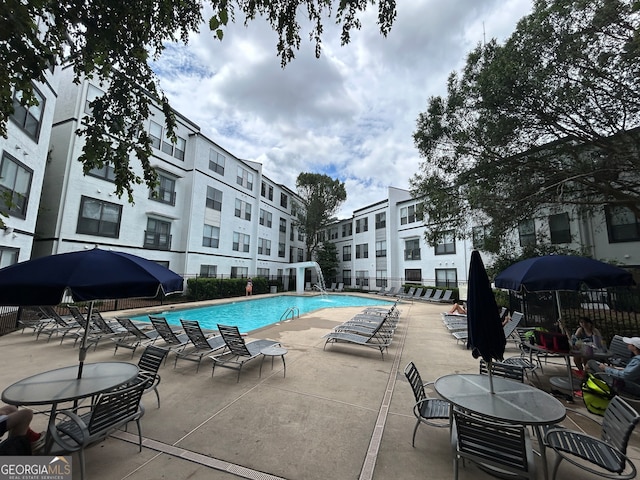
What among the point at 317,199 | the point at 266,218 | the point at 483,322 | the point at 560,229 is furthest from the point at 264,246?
the point at 483,322

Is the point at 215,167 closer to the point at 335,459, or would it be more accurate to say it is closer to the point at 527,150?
the point at 527,150

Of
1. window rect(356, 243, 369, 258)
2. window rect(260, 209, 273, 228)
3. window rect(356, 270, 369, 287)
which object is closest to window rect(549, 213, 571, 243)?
window rect(356, 243, 369, 258)

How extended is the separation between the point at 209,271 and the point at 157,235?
5.26 m

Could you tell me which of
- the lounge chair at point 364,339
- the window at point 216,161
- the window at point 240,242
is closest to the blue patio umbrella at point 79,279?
the lounge chair at point 364,339

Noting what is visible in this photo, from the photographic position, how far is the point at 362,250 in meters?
35.6

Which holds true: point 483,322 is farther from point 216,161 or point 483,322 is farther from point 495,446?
point 216,161

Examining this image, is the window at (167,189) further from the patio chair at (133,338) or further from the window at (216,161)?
the patio chair at (133,338)

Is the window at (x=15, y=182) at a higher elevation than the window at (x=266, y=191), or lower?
lower

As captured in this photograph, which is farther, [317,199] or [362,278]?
[317,199]

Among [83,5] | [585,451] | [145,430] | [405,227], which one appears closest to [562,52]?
[585,451]

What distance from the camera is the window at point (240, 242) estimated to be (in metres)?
27.1

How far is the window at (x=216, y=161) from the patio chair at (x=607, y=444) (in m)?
26.1

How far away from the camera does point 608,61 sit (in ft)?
25.0

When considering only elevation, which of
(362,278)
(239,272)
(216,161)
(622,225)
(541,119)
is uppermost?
(216,161)
